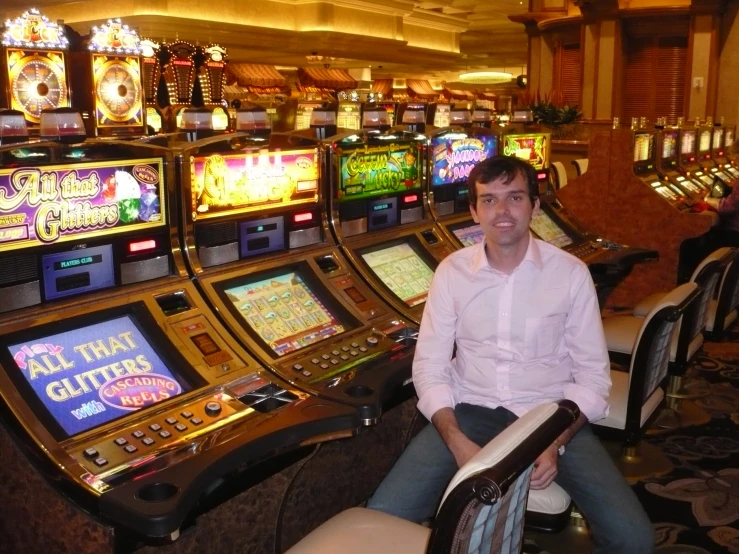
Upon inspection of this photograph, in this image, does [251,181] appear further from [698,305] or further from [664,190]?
[664,190]

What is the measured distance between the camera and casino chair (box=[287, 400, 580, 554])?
131 centimetres

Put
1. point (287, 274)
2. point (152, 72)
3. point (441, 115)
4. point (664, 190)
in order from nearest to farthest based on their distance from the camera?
point (287, 274), point (664, 190), point (441, 115), point (152, 72)

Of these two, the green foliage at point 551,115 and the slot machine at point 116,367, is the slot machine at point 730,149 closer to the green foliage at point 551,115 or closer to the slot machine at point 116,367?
the green foliage at point 551,115

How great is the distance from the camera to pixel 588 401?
7.41ft

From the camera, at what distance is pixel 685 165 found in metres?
7.79

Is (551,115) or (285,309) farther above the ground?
(551,115)

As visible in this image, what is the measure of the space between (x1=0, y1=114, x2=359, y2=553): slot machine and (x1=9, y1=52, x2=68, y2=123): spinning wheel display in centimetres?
313

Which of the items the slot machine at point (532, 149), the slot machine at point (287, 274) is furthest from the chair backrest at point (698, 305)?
the slot machine at point (532, 149)

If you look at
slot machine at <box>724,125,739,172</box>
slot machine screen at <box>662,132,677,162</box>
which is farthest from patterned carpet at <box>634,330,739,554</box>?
slot machine at <box>724,125,739,172</box>

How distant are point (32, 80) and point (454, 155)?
2.91 m

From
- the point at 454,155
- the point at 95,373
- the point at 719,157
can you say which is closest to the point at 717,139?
the point at 719,157

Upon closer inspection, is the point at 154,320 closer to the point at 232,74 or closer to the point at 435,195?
the point at 435,195

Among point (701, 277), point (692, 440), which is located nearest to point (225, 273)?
point (701, 277)

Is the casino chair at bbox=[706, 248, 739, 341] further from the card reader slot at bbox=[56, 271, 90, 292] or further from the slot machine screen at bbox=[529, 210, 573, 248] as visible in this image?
the card reader slot at bbox=[56, 271, 90, 292]
